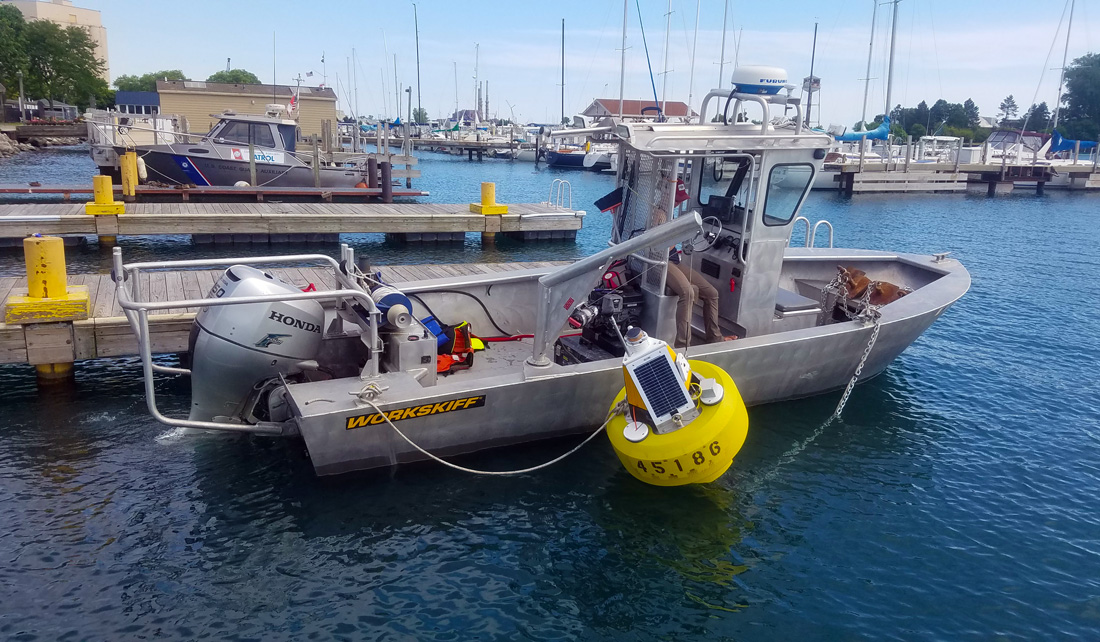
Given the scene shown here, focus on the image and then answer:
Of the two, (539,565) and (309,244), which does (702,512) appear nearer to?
(539,565)

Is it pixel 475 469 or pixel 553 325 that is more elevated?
pixel 553 325

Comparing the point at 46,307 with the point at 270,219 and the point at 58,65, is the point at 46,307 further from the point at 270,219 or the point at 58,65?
the point at 58,65

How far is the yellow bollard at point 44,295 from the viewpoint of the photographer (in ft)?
26.1

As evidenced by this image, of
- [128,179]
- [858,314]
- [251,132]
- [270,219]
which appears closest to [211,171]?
[251,132]

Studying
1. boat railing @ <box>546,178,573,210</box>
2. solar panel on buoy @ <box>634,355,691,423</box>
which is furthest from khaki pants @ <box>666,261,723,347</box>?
boat railing @ <box>546,178,573,210</box>

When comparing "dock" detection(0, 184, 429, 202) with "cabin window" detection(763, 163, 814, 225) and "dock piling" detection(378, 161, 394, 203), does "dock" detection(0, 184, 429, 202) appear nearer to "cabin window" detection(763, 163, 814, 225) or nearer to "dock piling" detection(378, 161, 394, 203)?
"dock piling" detection(378, 161, 394, 203)

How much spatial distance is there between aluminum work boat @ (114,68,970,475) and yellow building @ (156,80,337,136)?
40748 mm

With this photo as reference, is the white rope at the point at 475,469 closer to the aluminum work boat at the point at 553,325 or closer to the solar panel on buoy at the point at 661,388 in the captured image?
the aluminum work boat at the point at 553,325

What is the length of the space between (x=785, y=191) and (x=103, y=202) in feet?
49.8

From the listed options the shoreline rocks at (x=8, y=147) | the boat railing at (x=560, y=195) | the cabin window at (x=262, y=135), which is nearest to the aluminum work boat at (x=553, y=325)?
the boat railing at (x=560, y=195)

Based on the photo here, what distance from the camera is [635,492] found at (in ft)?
22.4

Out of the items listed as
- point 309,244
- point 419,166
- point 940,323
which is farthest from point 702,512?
point 419,166

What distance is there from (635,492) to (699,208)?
339 centimetres

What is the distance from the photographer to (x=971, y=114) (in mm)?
103062
